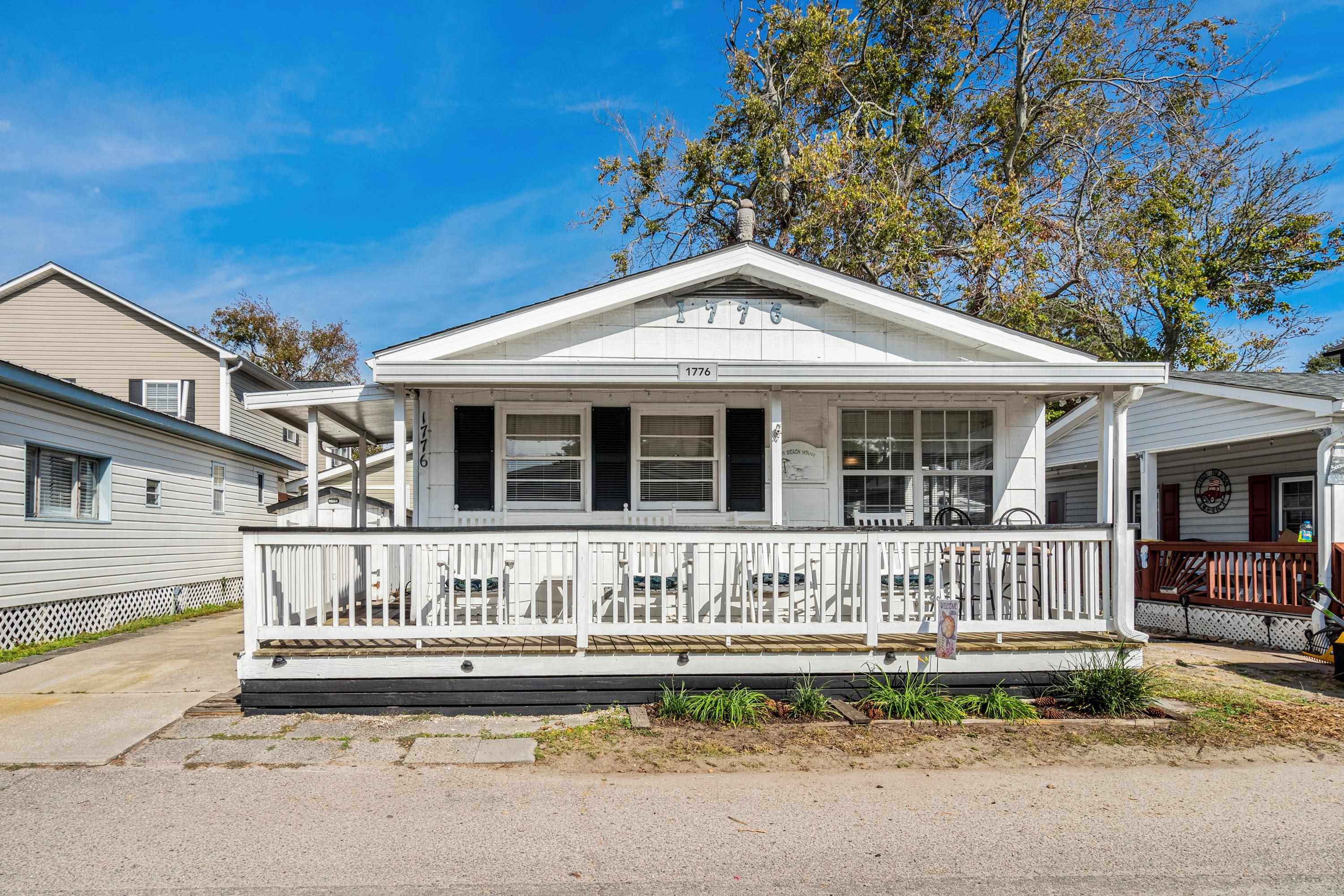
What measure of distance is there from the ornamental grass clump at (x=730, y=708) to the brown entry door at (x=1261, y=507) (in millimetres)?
10828

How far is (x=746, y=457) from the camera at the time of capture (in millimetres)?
8547

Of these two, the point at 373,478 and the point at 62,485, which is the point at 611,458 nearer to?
the point at 62,485

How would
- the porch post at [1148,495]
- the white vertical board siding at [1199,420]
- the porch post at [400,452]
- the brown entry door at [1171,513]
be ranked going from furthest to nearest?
the brown entry door at [1171,513]
the porch post at [1148,495]
the white vertical board siding at [1199,420]
the porch post at [400,452]

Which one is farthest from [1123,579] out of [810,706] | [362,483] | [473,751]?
[362,483]

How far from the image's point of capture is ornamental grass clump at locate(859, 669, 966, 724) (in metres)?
5.72

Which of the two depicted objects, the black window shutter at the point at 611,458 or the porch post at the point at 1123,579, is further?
the black window shutter at the point at 611,458

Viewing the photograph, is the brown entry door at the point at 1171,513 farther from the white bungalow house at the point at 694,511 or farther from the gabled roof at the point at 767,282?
the gabled roof at the point at 767,282

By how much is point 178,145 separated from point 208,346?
5.37 m

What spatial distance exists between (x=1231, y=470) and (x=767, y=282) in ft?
32.0

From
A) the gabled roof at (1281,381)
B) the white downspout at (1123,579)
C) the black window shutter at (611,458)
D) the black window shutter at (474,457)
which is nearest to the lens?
the white downspout at (1123,579)

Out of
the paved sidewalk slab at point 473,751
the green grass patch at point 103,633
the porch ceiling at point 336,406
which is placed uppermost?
the porch ceiling at point 336,406

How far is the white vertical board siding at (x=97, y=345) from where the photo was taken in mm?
16188

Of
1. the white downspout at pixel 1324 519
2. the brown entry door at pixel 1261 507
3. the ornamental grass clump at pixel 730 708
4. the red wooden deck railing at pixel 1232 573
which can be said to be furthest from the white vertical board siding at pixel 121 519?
the brown entry door at pixel 1261 507

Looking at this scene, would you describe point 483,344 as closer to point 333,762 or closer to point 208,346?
point 333,762
